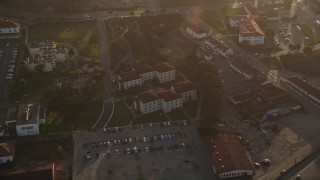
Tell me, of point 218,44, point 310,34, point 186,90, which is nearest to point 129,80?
point 186,90

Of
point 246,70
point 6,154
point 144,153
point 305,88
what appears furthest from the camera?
point 246,70

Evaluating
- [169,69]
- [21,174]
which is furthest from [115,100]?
[21,174]

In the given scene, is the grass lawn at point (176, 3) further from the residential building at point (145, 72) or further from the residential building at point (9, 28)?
the residential building at point (9, 28)

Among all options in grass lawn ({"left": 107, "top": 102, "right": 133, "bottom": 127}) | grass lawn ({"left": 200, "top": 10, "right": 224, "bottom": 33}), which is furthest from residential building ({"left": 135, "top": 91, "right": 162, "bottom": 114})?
grass lawn ({"left": 200, "top": 10, "right": 224, "bottom": 33})

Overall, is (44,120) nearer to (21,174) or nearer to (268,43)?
(21,174)

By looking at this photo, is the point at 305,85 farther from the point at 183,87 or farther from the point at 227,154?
the point at 227,154

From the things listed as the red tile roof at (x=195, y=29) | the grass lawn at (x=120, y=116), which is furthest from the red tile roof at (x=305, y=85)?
the grass lawn at (x=120, y=116)
